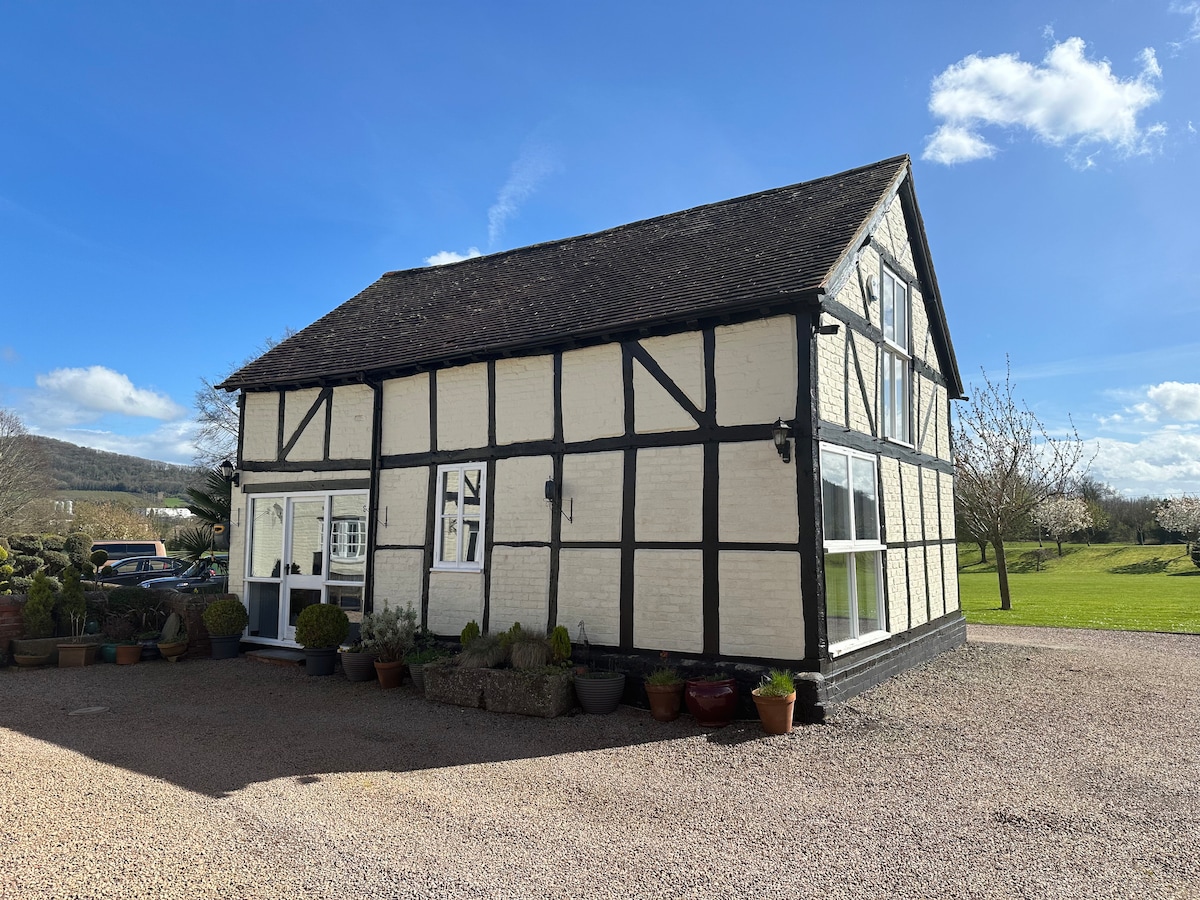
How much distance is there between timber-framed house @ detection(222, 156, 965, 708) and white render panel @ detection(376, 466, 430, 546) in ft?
0.14

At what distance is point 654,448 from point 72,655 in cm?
992

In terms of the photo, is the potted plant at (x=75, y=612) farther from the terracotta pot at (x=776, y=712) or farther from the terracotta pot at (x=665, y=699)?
the terracotta pot at (x=776, y=712)

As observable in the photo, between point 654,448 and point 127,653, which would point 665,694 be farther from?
point 127,653

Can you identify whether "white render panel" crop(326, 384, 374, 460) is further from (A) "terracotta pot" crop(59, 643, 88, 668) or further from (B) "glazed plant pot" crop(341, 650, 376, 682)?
(A) "terracotta pot" crop(59, 643, 88, 668)

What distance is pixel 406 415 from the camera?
12211 millimetres

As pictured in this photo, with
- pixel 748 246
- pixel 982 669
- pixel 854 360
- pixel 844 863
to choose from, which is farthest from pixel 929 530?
pixel 844 863

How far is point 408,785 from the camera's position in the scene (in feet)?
20.8

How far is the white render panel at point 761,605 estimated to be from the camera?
8.56 metres

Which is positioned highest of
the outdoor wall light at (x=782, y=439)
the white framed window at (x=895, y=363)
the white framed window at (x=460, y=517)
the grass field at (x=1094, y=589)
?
the white framed window at (x=895, y=363)

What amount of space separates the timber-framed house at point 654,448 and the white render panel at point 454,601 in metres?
0.05

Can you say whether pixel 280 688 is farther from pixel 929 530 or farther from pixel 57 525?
pixel 57 525

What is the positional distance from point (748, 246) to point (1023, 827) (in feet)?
26.7

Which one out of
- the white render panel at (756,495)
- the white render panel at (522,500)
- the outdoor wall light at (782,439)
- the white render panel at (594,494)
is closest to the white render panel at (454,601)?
the white render panel at (522,500)

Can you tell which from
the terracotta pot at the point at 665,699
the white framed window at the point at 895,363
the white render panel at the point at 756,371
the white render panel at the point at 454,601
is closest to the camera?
the terracotta pot at the point at 665,699
